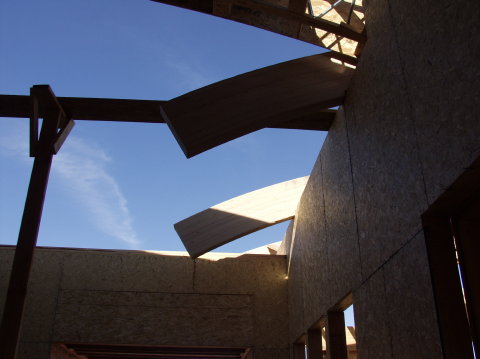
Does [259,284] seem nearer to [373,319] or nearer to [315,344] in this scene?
[315,344]

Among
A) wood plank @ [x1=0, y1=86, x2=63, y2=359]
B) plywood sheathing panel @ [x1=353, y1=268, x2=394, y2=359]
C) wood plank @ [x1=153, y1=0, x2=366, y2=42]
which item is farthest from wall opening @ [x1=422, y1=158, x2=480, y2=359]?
wood plank @ [x1=0, y1=86, x2=63, y2=359]

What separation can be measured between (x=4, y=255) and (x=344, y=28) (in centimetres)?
1104

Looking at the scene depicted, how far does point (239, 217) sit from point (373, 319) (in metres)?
6.50

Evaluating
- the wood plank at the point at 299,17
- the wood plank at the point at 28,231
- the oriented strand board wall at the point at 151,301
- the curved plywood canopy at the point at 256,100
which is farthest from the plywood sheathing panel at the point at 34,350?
the wood plank at the point at 299,17

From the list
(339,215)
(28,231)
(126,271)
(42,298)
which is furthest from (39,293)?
(339,215)

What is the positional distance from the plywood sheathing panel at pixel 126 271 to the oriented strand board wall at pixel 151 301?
0.03 metres

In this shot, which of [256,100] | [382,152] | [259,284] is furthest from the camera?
[259,284]

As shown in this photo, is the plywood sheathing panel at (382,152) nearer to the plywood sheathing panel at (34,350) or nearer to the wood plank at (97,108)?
the wood plank at (97,108)

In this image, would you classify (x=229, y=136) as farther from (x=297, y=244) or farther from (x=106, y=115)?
(x=297, y=244)

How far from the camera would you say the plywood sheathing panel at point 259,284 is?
13.0 meters

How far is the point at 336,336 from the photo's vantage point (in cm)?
786

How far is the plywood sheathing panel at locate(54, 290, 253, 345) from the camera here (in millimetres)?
12500

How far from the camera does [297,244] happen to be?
11.8 m

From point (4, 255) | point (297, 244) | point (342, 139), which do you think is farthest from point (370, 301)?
point (4, 255)
